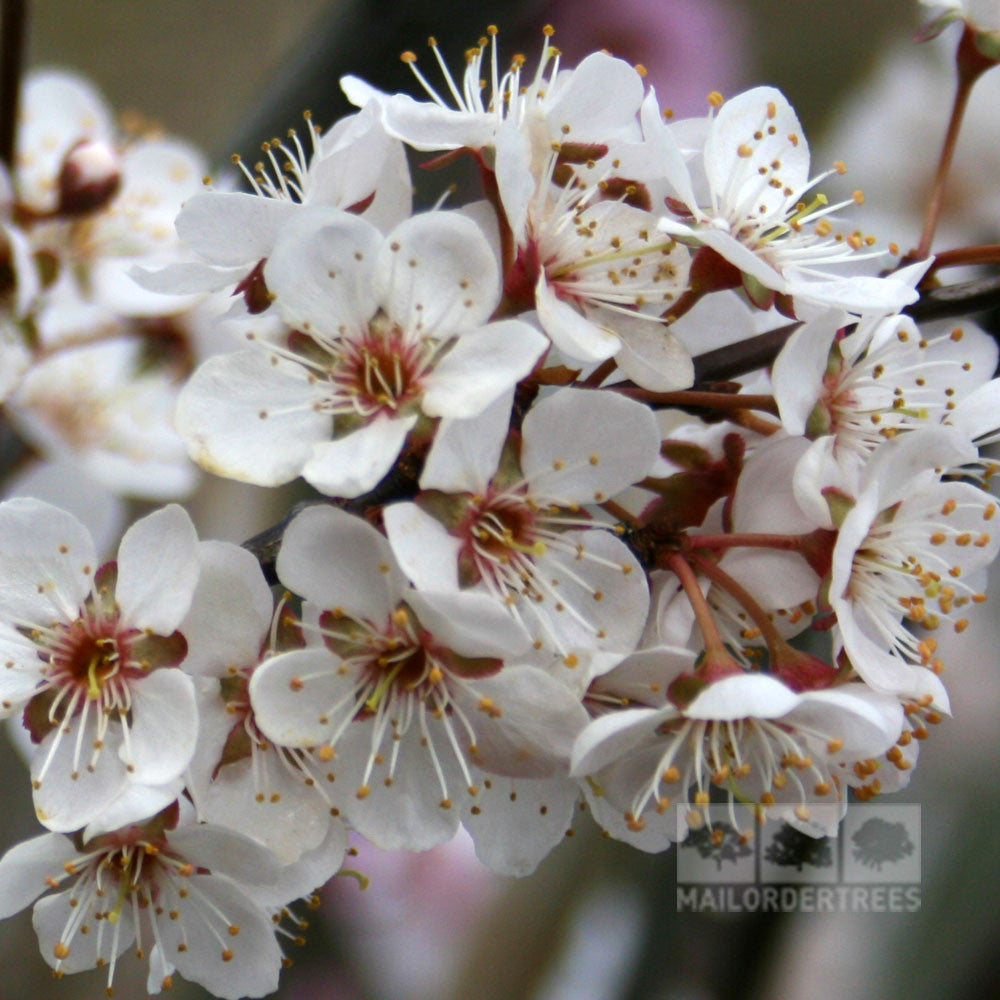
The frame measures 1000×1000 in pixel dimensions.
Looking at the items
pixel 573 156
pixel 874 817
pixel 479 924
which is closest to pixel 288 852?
pixel 573 156

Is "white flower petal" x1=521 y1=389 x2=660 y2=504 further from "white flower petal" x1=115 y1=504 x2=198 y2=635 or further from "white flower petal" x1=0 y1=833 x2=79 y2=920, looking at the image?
"white flower petal" x1=0 y1=833 x2=79 y2=920

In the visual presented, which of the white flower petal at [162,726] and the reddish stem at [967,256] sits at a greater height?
the reddish stem at [967,256]

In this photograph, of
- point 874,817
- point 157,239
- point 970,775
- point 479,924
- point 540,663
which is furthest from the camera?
point 479,924

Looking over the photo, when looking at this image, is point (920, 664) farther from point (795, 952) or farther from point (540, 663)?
point (795, 952)

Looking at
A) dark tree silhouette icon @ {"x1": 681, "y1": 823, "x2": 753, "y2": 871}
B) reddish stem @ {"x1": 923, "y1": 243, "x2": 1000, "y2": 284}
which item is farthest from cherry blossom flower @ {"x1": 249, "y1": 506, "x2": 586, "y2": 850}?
dark tree silhouette icon @ {"x1": 681, "y1": 823, "x2": 753, "y2": 871}

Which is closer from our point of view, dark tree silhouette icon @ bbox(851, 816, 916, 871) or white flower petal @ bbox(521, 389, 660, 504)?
white flower petal @ bbox(521, 389, 660, 504)

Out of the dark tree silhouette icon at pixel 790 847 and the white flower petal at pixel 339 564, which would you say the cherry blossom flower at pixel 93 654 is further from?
the dark tree silhouette icon at pixel 790 847

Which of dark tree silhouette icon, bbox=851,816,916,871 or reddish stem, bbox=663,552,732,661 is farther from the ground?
reddish stem, bbox=663,552,732,661

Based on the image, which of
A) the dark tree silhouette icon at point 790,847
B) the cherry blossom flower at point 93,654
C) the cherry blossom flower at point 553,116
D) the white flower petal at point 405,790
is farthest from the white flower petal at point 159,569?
the dark tree silhouette icon at point 790,847
